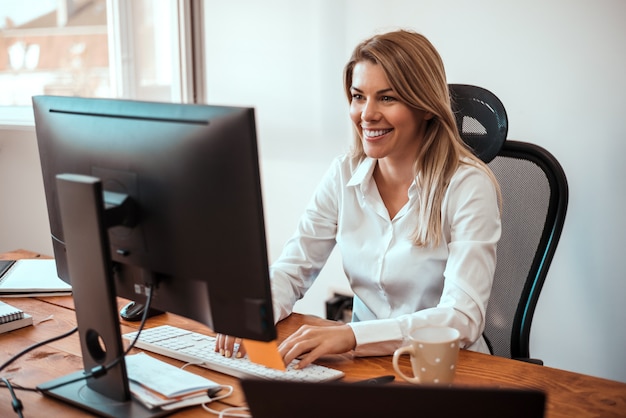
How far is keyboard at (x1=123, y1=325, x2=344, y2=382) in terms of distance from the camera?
122 cm

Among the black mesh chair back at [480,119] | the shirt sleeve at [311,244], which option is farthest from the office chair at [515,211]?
the shirt sleeve at [311,244]

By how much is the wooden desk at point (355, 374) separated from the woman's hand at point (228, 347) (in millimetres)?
54

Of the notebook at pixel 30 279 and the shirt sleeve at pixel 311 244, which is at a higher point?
the shirt sleeve at pixel 311 244

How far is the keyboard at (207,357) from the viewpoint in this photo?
122cm

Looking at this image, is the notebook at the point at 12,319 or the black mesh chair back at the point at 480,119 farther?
the black mesh chair back at the point at 480,119

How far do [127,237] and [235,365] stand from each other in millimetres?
293

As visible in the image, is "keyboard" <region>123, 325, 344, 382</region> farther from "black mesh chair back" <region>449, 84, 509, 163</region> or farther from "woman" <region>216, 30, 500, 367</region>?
"black mesh chair back" <region>449, 84, 509, 163</region>

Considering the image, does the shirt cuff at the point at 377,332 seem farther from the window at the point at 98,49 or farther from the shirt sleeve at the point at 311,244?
the window at the point at 98,49

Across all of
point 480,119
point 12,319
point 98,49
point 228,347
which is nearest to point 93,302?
point 228,347

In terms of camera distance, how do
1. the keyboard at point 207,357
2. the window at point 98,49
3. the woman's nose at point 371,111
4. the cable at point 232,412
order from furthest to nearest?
1. the window at point 98,49
2. the woman's nose at point 371,111
3. the keyboard at point 207,357
4. the cable at point 232,412

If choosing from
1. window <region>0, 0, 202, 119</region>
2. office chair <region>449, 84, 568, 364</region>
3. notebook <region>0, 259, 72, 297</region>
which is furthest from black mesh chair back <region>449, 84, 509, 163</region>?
window <region>0, 0, 202, 119</region>

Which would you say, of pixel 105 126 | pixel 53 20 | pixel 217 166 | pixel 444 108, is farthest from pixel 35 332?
pixel 53 20

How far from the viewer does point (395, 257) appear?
5.49ft

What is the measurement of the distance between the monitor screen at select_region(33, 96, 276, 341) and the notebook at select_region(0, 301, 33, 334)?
0.44m
